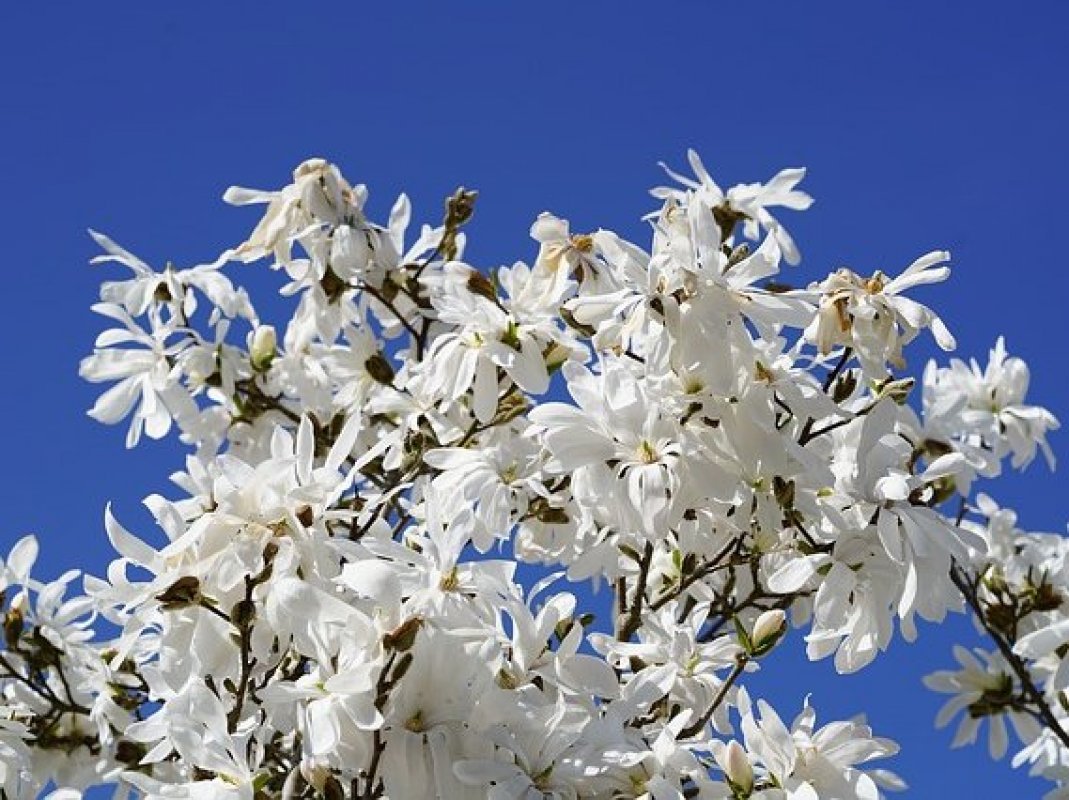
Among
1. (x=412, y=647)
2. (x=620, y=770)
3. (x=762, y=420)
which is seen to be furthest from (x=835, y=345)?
(x=412, y=647)

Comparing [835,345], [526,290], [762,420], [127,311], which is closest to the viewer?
[762,420]

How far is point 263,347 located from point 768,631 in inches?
59.5

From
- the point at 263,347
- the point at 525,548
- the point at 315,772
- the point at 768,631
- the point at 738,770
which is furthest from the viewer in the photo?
the point at 263,347

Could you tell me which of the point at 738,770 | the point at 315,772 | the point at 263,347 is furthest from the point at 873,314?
the point at 263,347

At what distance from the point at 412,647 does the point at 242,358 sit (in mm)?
1714

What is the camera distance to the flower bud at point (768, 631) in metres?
1.88

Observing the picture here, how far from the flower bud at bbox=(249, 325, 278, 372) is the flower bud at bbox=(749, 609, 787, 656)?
1483 millimetres

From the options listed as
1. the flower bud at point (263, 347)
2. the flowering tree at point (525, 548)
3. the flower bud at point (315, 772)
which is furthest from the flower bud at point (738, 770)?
the flower bud at point (263, 347)

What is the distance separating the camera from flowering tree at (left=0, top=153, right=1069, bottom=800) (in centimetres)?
154

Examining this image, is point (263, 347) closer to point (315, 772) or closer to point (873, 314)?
point (873, 314)

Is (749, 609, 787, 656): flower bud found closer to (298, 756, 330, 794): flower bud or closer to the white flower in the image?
the white flower

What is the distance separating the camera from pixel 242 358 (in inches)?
122

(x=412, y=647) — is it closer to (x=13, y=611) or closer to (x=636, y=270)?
(x=636, y=270)

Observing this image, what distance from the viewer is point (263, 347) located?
3082 mm
